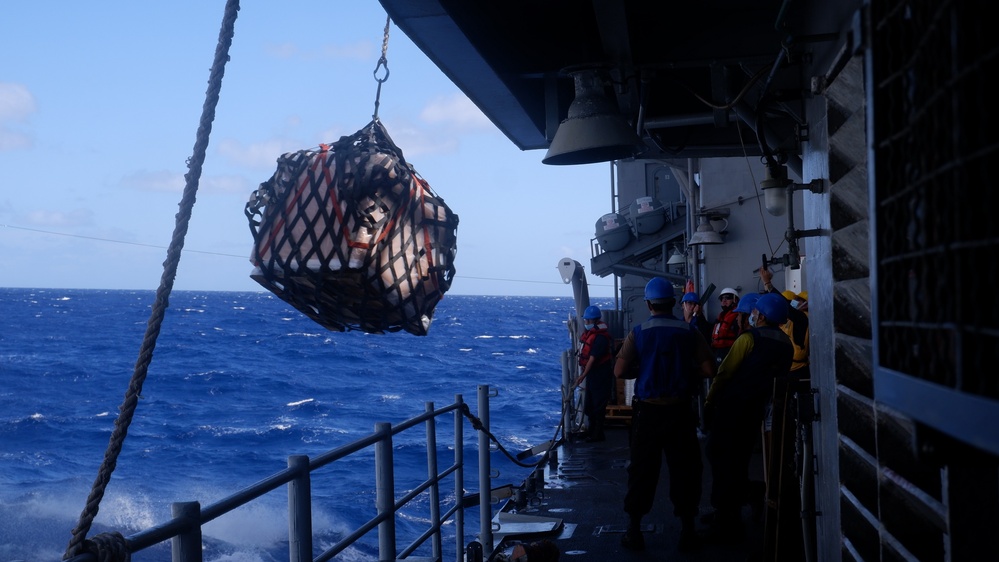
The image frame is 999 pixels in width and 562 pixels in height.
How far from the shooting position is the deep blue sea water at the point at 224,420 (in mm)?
20312

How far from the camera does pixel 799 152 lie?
19.6 ft

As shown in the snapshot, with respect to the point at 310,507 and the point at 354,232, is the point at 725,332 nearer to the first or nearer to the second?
the point at 310,507

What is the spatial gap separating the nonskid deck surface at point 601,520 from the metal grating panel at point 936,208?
4779 mm

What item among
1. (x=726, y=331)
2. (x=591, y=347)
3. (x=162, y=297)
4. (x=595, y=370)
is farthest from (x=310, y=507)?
(x=595, y=370)

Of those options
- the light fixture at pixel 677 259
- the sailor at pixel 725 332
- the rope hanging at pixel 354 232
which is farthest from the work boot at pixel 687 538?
the light fixture at pixel 677 259

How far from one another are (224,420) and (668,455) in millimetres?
32627

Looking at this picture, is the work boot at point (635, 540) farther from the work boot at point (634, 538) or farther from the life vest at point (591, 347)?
the life vest at point (591, 347)

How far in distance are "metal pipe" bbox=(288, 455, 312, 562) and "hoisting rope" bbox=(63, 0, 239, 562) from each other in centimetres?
119

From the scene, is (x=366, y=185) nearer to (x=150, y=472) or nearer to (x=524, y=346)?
(x=150, y=472)

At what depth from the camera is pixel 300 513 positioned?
11.5ft

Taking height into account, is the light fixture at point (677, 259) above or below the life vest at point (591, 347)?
above

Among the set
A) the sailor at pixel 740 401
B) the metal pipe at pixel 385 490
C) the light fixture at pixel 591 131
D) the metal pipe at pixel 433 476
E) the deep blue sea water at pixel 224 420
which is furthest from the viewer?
the deep blue sea water at pixel 224 420

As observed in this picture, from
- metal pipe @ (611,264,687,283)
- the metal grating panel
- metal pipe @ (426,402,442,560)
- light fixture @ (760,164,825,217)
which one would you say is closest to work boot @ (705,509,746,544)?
metal pipe @ (426,402,442,560)

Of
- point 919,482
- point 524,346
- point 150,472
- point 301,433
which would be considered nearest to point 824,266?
point 919,482
